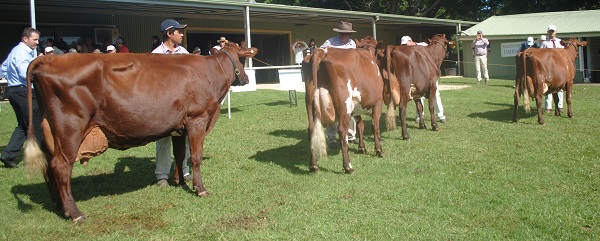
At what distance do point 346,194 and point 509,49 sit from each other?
22.6m

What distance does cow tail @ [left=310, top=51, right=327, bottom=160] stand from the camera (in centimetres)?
653

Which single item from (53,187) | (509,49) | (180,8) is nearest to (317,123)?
(53,187)

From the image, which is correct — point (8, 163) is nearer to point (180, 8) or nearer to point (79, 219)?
point (79, 219)

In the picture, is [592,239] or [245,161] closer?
[592,239]

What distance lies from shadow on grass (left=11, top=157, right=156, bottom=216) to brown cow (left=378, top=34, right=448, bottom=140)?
3.86 m

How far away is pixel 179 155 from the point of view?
6.43 m

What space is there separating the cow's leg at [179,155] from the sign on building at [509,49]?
22.4 meters

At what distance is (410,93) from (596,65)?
1872 centimetres

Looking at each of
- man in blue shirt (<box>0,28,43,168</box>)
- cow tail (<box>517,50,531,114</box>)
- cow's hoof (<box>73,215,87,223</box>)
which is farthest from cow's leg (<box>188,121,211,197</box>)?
cow tail (<box>517,50,531,114</box>)

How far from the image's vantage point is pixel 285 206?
5.45m

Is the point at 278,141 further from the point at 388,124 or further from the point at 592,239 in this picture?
the point at 592,239

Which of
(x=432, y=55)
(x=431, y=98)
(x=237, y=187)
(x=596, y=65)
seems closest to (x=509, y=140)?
(x=431, y=98)

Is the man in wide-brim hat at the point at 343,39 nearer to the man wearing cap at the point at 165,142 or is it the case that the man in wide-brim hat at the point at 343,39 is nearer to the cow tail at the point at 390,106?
the cow tail at the point at 390,106

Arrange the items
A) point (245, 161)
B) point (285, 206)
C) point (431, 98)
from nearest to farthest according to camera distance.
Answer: point (285, 206)
point (245, 161)
point (431, 98)
